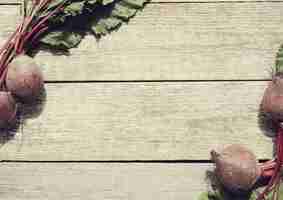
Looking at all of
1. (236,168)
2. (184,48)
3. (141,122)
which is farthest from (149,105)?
(236,168)

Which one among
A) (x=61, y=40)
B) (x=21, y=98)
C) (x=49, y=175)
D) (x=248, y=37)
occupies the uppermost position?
(x=248, y=37)

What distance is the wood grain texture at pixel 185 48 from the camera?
4.75 ft

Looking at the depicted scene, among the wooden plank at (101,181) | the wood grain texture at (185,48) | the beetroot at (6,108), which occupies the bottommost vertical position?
the wooden plank at (101,181)

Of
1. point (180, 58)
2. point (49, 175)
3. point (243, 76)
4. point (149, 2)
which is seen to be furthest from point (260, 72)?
point (49, 175)

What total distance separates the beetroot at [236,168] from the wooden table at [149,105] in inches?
2.9

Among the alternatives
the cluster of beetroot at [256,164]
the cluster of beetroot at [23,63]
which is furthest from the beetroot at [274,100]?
the cluster of beetroot at [23,63]

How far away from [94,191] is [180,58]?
0.39 m

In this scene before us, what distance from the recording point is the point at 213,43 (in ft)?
4.79

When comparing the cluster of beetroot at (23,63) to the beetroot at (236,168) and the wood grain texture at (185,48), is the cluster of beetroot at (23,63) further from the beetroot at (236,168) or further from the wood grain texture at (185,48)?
the beetroot at (236,168)

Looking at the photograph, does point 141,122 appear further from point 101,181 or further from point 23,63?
point 23,63

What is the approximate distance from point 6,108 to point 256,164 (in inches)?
23.0

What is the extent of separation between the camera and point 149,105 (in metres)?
1.43

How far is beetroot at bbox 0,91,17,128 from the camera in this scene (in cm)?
135

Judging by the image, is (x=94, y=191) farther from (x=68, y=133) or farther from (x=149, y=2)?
(x=149, y=2)
